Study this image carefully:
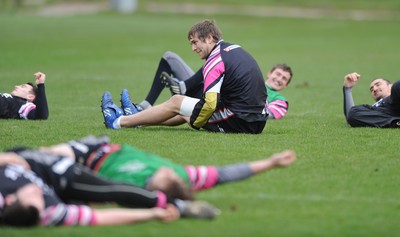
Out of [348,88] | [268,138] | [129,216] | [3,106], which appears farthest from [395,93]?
[129,216]

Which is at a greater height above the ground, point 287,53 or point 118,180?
point 287,53

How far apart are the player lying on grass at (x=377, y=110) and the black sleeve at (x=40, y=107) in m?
4.28

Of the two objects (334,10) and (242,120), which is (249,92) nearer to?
(242,120)

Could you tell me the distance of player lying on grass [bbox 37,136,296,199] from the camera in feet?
23.9

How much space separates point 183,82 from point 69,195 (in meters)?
5.65

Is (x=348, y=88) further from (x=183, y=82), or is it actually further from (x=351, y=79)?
(x=183, y=82)

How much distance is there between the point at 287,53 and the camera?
3005 centimetres

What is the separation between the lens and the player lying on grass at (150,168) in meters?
7.29

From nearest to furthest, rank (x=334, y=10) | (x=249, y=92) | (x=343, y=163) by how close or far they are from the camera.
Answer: (x=343, y=163) → (x=249, y=92) → (x=334, y=10)

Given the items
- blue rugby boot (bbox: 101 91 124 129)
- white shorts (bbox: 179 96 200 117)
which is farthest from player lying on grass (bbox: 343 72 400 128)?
blue rugby boot (bbox: 101 91 124 129)

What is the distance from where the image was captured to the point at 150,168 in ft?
24.7

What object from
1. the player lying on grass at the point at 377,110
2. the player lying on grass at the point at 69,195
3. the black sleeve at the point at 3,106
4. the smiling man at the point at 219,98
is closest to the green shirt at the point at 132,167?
the player lying on grass at the point at 69,195

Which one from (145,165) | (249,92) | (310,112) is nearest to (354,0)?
(310,112)

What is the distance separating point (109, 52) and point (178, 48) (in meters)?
2.75
